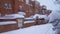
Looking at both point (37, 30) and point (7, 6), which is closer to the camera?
point (7, 6)

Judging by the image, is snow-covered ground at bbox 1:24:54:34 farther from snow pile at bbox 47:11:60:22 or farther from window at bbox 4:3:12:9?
window at bbox 4:3:12:9

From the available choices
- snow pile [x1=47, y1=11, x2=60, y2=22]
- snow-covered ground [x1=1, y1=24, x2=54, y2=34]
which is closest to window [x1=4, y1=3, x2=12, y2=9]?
snow-covered ground [x1=1, y1=24, x2=54, y2=34]

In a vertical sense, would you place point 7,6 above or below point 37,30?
above

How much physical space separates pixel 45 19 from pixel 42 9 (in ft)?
0.39

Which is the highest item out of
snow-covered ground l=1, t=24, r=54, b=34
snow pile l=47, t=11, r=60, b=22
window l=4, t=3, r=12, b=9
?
window l=4, t=3, r=12, b=9

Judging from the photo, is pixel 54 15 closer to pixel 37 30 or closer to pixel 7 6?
pixel 37 30

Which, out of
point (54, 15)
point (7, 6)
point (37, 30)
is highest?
point (7, 6)

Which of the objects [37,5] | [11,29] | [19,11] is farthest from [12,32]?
[37,5]

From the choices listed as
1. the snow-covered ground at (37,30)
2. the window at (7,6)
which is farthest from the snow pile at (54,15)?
the window at (7,6)

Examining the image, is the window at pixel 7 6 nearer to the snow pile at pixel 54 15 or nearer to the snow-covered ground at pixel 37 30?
the snow-covered ground at pixel 37 30

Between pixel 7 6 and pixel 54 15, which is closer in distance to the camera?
pixel 7 6

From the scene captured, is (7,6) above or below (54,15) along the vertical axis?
above

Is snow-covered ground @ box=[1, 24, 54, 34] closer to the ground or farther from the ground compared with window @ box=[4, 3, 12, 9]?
closer to the ground

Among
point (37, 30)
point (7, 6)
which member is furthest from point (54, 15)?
point (7, 6)
